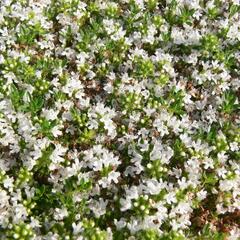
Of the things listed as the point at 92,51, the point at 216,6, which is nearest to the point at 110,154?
the point at 92,51

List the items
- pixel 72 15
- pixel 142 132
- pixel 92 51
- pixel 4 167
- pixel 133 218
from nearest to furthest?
pixel 133 218 < pixel 4 167 < pixel 142 132 < pixel 92 51 < pixel 72 15

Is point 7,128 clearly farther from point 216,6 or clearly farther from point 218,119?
point 216,6

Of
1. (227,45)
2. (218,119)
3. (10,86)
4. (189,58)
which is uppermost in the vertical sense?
(227,45)

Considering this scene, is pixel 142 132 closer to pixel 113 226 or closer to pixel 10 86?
pixel 113 226

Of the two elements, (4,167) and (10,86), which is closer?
(4,167)

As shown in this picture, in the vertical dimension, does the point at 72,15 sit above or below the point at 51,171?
above

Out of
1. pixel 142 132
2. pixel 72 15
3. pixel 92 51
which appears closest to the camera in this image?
pixel 142 132
